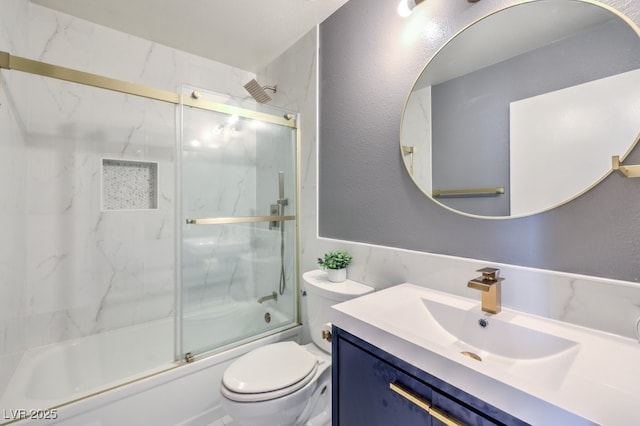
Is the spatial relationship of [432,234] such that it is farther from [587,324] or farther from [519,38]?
[519,38]

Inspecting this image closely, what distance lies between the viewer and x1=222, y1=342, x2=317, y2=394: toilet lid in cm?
117

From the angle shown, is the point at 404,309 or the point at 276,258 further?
the point at 276,258

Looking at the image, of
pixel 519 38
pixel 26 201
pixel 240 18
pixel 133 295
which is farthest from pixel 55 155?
pixel 519 38

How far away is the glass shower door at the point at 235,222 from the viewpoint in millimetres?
1629

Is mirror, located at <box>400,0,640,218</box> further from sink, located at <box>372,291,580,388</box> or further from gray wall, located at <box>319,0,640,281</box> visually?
sink, located at <box>372,291,580,388</box>

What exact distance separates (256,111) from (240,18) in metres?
0.61

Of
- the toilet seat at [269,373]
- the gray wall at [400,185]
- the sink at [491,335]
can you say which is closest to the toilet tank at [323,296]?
the toilet seat at [269,373]

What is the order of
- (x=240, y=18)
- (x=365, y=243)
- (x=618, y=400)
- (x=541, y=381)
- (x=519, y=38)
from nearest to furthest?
(x=618, y=400) → (x=541, y=381) → (x=519, y=38) → (x=365, y=243) → (x=240, y=18)

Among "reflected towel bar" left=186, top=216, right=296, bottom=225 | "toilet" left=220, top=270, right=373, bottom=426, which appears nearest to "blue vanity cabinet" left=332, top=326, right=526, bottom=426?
"toilet" left=220, top=270, right=373, bottom=426

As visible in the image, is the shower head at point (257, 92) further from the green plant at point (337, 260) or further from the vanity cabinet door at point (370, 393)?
the vanity cabinet door at point (370, 393)

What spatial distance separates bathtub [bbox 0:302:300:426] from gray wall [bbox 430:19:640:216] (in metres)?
1.54

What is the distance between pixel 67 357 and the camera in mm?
1676

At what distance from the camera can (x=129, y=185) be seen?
2049 millimetres

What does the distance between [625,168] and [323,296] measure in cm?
124
